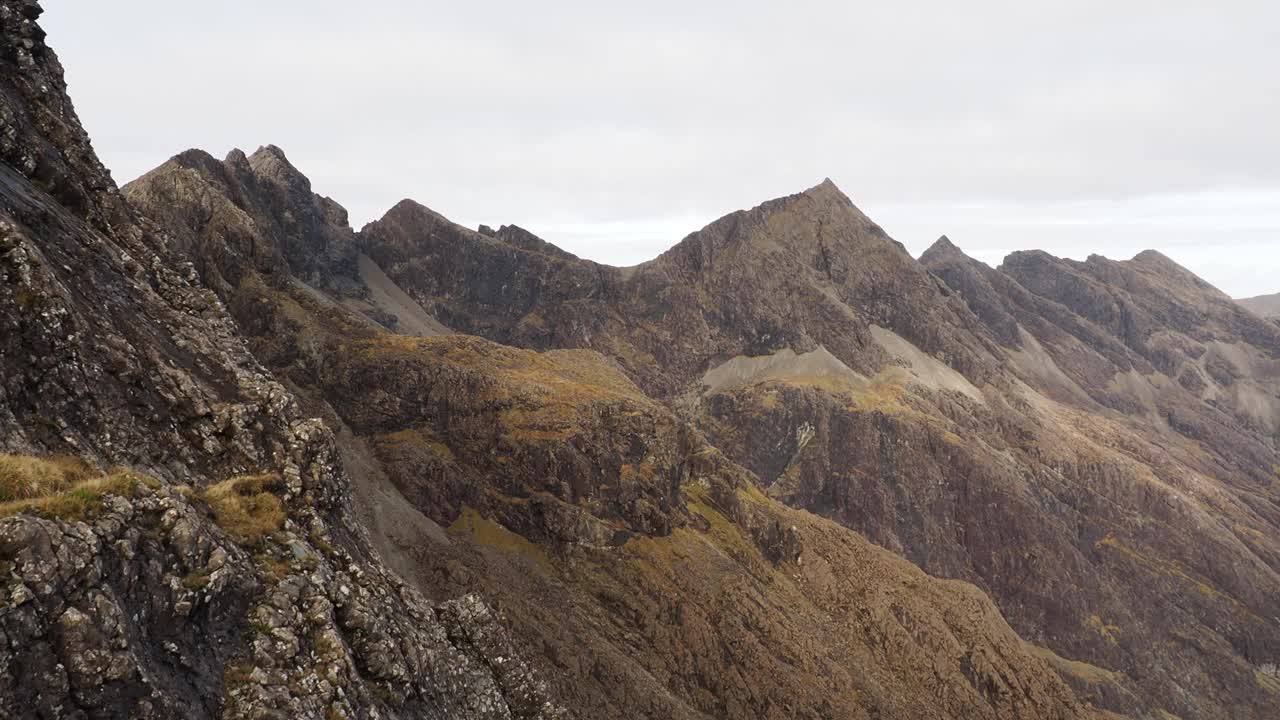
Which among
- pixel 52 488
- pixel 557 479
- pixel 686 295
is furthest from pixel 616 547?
pixel 686 295

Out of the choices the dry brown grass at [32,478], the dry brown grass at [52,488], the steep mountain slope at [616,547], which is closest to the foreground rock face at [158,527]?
the dry brown grass at [52,488]

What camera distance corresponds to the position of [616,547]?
70312 mm

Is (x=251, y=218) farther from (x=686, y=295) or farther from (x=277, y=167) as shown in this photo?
(x=686, y=295)

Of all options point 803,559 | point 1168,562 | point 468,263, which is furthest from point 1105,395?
point 468,263

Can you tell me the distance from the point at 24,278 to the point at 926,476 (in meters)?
124

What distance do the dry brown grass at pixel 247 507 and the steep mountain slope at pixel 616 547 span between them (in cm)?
3294

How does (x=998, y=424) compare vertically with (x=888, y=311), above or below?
below

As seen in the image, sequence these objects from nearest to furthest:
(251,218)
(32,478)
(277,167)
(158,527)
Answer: (32,478) → (158,527) → (251,218) → (277,167)

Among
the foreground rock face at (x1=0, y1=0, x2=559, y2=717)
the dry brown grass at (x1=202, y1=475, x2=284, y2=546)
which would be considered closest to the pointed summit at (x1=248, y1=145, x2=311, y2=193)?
the foreground rock face at (x1=0, y1=0, x2=559, y2=717)

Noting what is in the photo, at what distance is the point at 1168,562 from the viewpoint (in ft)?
391

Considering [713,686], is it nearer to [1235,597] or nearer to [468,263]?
[1235,597]

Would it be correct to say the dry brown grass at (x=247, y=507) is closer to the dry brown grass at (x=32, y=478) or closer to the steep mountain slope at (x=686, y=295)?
the dry brown grass at (x=32, y=478)

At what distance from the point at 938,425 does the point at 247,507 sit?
12734 centimetres

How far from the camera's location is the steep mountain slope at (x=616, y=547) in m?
61.1
